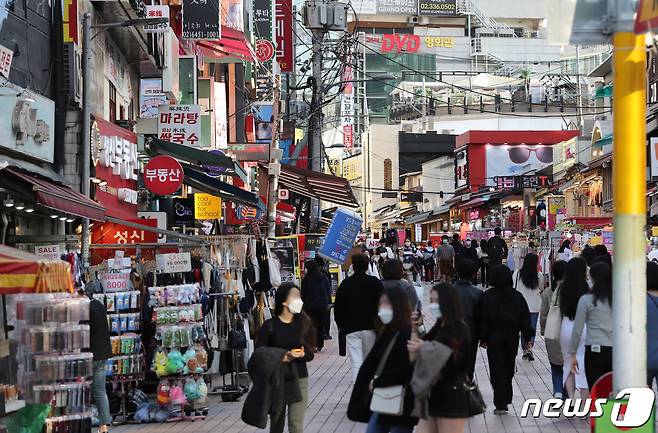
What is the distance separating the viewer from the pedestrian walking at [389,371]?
332 inches

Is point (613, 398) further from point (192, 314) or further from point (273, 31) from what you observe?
point (273, 31)

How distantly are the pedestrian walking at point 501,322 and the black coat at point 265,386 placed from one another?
11.8ft

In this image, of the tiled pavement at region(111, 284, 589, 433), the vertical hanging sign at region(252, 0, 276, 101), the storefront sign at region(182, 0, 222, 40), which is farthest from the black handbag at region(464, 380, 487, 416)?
the vertical hanging sign at region(252, 0, 276, 101)

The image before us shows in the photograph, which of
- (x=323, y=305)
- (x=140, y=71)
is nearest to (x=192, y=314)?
(x=323, y=305)

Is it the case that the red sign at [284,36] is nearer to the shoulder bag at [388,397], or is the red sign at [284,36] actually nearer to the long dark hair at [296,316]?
the long dark hair at [296,316]

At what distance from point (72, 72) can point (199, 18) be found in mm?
7971

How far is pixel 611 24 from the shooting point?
6492mm

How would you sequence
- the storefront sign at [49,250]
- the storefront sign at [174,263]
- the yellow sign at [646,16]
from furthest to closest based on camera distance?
the storefront sign at [49,250] < the storefront sign at [174,263] < the yellow sign at [646,16]

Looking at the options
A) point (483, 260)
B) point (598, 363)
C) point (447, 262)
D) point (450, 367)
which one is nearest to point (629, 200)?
point (450, 367)

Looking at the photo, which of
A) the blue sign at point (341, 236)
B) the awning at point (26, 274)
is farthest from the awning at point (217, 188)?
the awning at point (26, 274)

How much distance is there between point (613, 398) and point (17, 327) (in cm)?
641

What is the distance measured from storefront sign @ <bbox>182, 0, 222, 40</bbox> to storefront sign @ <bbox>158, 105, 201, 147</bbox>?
8.64 ft

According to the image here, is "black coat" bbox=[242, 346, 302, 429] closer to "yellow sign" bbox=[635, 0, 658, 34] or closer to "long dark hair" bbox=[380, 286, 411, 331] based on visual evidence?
"long dark hair" bbox=[380, 286, 411, 331]

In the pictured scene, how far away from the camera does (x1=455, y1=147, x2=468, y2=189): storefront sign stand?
83.6 metres
